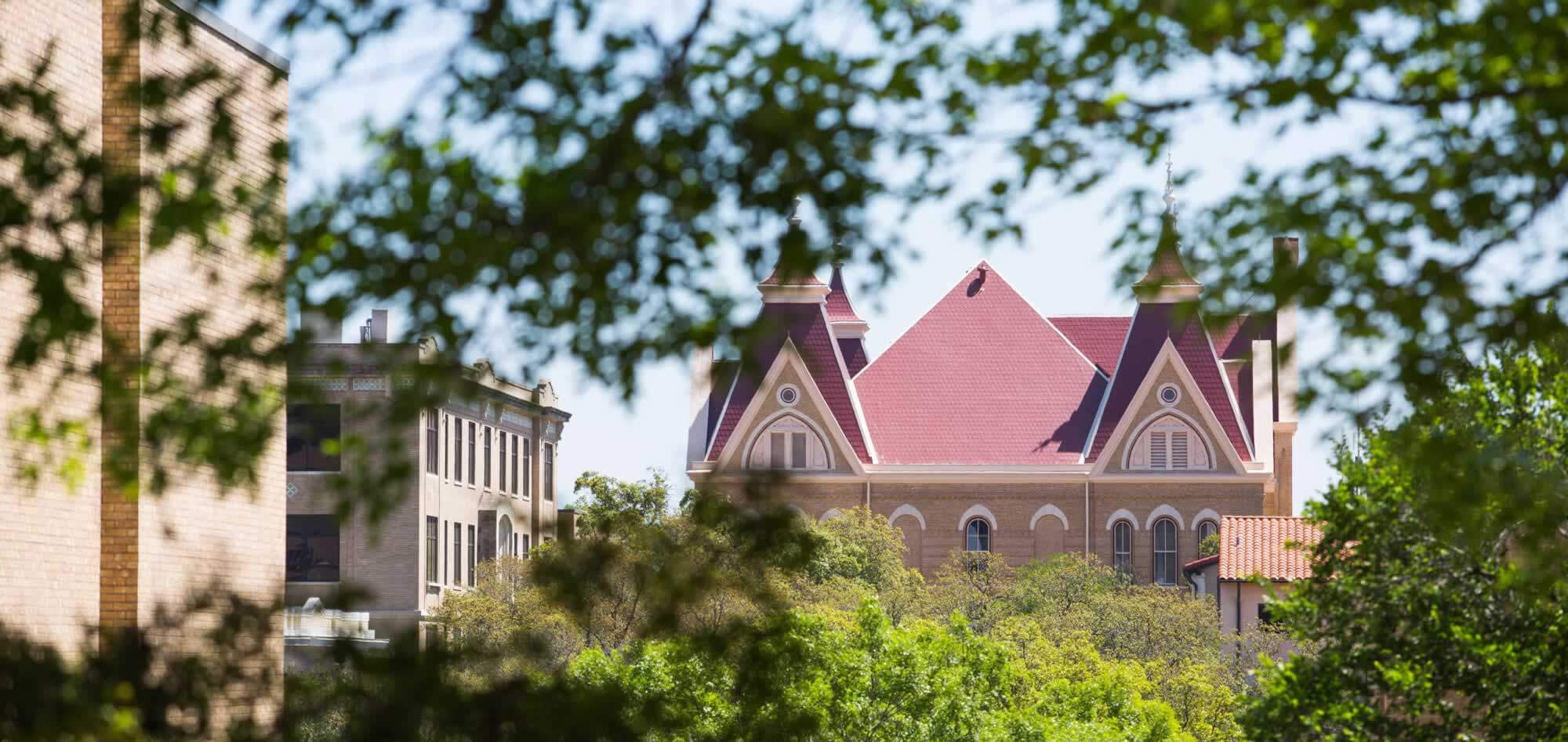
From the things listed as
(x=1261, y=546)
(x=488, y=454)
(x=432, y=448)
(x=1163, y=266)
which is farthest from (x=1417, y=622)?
(x=488, y=454)

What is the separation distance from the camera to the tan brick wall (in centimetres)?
1520

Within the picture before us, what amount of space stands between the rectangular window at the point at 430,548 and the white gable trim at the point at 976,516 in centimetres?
2031

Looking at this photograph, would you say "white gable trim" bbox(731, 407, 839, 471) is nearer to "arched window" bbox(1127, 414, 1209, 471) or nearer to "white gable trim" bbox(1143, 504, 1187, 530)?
"arched window" bbox(1127, 414, 1209, 471)

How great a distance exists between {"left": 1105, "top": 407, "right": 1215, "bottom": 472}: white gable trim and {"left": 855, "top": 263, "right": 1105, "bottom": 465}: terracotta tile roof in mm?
2271

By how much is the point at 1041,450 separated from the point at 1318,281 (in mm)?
78327

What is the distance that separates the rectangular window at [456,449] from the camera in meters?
77.3

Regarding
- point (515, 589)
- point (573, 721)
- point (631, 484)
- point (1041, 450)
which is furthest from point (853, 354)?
point (573, 721)

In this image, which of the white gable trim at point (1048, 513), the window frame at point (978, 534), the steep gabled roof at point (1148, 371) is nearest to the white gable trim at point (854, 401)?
the window frame at point (978, 534)

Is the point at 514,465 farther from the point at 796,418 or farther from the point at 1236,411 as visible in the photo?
the point at 1236,411

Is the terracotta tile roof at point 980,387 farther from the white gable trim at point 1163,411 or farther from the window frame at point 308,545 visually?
the window frame at point 308,545

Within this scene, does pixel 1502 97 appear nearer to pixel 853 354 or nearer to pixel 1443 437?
pixel 1443 437

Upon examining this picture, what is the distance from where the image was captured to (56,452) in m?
14.7

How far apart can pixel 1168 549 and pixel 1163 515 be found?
1342mm

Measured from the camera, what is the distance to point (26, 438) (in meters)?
6.08
